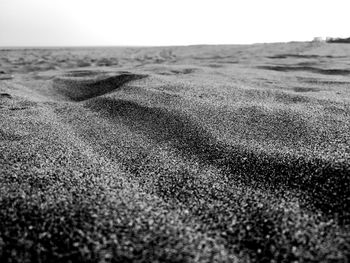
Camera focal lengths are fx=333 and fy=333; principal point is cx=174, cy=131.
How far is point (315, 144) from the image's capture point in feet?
4.29

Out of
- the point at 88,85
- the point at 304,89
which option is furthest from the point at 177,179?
the point at 88,85

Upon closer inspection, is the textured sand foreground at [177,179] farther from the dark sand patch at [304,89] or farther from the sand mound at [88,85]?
the sand mound at [88,85]

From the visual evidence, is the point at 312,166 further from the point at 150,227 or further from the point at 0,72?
the point at 0,72

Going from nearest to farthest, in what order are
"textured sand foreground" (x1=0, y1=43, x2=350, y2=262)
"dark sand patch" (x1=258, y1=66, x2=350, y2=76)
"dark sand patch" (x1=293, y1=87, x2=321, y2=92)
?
"textured sand foreground" (x1=0, y1=43, x2=350, y2=262) < "dark sand patch" (x1=293, y1=87, x2=321, y2=92) < "dark sand patch" (x1=258, y1=66, x2=350, y2=76)

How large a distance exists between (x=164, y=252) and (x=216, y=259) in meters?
0.12

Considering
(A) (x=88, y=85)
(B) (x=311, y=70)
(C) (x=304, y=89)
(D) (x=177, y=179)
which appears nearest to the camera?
(D) (x=177, y=179)

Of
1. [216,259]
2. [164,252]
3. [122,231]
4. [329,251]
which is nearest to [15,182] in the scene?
[122,231]

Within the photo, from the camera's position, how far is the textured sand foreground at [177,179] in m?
0.76

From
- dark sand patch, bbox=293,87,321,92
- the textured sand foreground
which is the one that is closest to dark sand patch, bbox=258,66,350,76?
dark sand patch, bbox=293,87,321,92

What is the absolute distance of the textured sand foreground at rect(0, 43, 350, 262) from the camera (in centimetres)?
76

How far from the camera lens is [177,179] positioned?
1.12 metres

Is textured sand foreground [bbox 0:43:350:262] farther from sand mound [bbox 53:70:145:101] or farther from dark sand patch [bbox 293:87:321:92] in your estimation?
sand mound [bbox 53:70:145:101]

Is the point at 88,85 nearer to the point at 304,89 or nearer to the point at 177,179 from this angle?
the point at 304,89

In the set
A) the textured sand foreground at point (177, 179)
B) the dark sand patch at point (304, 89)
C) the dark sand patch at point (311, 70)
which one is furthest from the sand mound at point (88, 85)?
the dark sand patch at point (311, 70)
